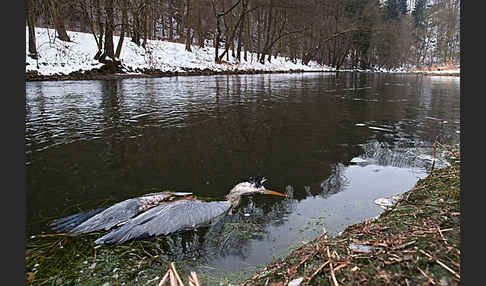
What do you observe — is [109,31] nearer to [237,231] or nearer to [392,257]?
[237,231]

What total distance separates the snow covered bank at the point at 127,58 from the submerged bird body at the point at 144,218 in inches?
426

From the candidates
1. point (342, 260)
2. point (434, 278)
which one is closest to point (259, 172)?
point (342, 260)

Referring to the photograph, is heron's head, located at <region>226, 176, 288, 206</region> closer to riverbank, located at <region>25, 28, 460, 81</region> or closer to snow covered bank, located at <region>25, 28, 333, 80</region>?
riverbank, located at <region>25, 28, 460, 81</region>

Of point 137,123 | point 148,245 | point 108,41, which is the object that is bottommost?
point 148,245

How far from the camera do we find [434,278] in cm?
132

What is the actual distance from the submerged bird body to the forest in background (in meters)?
11.3

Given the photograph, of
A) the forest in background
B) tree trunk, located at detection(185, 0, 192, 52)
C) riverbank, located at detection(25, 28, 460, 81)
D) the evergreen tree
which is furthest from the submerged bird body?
the evergreen tree

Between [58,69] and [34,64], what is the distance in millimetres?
1122

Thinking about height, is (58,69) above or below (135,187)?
above

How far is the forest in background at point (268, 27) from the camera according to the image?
1816 cm

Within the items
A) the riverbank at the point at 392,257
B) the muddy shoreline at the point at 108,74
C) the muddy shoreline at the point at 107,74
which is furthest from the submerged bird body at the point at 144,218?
the muddy shoreline at the point at 108,74

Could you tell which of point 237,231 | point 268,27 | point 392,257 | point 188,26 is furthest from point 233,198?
point 268,27

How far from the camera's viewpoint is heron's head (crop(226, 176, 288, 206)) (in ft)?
11.2

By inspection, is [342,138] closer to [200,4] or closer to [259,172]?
[259,172]
